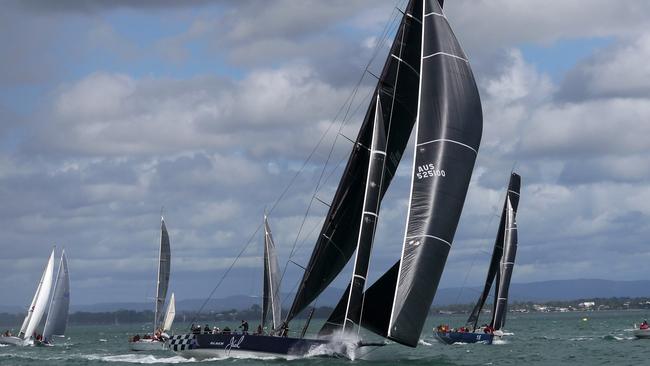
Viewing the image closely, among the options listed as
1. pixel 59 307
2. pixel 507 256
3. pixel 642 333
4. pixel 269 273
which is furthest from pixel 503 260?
pixel 59 307

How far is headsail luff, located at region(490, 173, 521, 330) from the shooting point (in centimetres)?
7538

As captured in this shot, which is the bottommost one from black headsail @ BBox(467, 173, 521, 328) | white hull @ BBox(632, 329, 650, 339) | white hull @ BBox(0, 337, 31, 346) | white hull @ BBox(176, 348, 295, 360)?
white hull @ BBox(176, 348, 295, 360)

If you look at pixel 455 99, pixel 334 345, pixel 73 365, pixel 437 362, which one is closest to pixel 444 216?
pixel 455 99

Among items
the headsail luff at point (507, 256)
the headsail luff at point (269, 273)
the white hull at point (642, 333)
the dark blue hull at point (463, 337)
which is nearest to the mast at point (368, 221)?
the headsail luff at point (269, 273)

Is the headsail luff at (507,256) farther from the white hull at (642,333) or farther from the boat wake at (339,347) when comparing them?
the boat wake at (339,347)

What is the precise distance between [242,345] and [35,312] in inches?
1841

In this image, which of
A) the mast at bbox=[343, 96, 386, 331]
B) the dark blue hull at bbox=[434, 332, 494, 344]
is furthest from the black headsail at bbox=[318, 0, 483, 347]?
the dark blue hull at bbox=[434, 332, 494, 344]

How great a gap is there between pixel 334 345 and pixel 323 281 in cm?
343

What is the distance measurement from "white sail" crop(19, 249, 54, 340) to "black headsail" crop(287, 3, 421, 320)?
47124 millimetres

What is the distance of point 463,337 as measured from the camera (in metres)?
69.5

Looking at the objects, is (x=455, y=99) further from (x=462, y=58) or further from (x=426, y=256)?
(x=426, y=256)

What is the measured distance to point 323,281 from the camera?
4378cm

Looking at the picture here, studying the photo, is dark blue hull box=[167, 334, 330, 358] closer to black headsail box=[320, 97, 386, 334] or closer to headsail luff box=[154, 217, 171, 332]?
black headsail box=[320, 97, 386, 334]

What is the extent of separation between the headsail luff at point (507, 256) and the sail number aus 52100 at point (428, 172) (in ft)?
126
